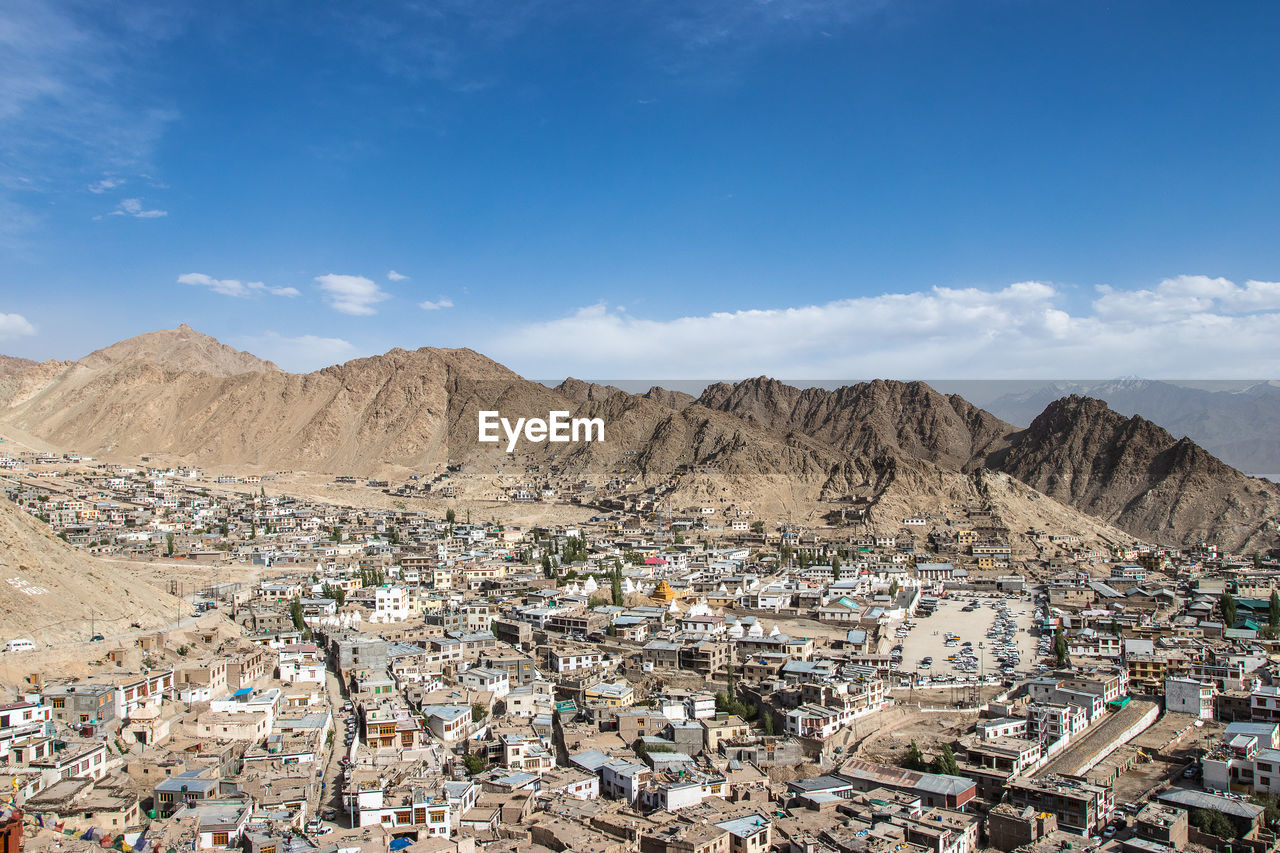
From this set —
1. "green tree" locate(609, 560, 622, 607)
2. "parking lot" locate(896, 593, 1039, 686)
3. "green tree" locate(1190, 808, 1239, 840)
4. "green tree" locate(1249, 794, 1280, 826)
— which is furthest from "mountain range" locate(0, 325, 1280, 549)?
"green tree" locate(1190, 808, 1239, 840)

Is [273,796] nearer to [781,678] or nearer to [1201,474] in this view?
[781,678]

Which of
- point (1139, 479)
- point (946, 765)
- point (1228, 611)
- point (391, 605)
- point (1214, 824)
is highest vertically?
point (1139, 479)

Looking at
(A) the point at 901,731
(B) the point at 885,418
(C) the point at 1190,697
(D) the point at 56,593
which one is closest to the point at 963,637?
(C) the point at 1190,697

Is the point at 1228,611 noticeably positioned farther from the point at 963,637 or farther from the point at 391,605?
the point at 391,605

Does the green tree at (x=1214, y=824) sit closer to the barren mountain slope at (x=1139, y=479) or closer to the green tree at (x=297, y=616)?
the green tree at (x=297, y=616)

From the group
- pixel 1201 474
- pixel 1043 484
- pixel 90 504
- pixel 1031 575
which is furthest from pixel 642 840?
pixel 1043 484

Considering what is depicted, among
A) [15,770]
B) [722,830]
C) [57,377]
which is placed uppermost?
[57,377]
